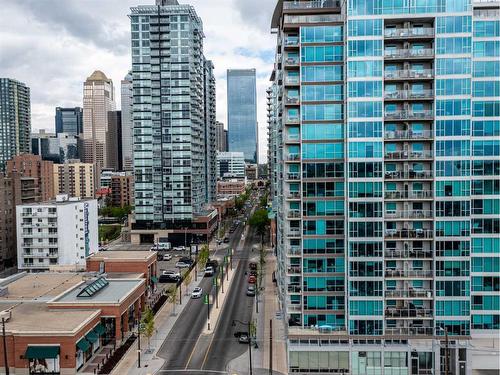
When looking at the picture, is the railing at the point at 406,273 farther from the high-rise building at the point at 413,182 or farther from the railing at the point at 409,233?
the railing at the point at 409,233

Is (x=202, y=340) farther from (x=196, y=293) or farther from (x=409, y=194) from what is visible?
(x=409, y=194)

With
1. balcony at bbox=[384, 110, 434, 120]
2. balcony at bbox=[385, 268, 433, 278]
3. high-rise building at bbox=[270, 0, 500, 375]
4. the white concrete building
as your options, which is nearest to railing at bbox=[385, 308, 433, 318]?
high-rise building at bbox=[270, 0, 500, 375]

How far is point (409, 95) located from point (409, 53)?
13.5 feet

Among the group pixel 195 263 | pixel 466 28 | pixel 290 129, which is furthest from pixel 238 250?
pixel 466 28

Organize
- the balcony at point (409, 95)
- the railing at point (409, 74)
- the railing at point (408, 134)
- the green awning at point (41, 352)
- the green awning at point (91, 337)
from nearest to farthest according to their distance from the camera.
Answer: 1. the green awning at point (41, 352)
2. the railing at point (409, 74)
3. the balcony at point (409, 95)
4. the railing at point (408, 134)
5. the green awning at point (91, 337)

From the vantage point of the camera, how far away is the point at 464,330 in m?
46.3

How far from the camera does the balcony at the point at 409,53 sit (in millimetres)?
46125

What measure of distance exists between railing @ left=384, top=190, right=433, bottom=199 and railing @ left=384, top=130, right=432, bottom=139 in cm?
551

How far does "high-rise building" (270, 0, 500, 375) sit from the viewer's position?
1799 inches

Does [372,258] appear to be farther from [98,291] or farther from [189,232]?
[189,232]

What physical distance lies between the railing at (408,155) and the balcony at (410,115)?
3.40m

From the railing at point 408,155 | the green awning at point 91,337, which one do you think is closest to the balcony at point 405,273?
the railing at point 408,155

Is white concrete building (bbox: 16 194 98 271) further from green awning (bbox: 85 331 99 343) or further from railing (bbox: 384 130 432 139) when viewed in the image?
railing (bbox: 384 130 432 139)

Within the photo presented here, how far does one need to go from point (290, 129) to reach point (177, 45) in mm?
74706
